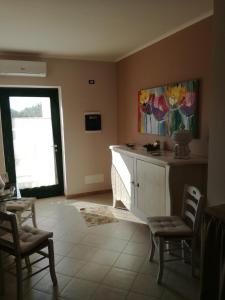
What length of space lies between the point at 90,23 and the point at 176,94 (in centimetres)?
129

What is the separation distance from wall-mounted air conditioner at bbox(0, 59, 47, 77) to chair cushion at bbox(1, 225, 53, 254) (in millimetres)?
2587

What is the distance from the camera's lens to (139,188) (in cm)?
327

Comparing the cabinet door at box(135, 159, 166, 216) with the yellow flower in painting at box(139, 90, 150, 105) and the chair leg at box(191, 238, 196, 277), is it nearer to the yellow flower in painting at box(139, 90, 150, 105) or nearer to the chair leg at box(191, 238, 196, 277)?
the chair leg at box(191, 238, 196, 277)

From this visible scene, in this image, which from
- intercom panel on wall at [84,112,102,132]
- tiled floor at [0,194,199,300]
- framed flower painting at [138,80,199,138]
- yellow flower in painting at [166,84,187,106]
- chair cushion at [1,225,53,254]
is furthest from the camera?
intercom panel on wall at [84,112,102,132]

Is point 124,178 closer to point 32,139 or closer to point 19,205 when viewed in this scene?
point 19,205

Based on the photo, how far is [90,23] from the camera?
9.34ft

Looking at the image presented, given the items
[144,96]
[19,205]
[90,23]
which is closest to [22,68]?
[90,23]

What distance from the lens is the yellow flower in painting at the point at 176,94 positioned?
3056 mm

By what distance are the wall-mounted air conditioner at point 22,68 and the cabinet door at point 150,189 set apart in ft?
7.33

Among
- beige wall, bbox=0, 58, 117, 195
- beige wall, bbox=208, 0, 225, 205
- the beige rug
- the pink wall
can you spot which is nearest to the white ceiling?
the pink wall

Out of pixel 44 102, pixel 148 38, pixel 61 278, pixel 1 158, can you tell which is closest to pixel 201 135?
pixel 148 38

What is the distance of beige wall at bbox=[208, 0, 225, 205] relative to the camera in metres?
1.92

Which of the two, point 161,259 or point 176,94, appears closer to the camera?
point 161,259

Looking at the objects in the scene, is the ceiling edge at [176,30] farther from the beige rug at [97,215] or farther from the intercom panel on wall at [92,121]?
the beige rug at [97,215]
